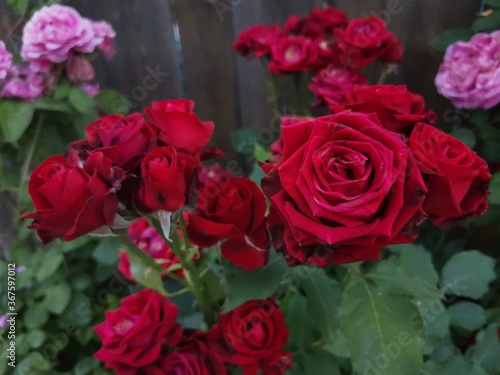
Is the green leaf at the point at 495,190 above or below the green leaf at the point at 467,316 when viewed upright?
above

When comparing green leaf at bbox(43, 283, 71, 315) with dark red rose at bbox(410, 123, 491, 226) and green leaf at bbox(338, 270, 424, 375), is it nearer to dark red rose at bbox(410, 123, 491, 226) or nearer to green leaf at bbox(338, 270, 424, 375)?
green leaf at bbox(338, 270, 424, 375)

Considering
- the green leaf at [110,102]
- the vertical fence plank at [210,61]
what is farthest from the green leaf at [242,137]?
the green leaf at [110,102]

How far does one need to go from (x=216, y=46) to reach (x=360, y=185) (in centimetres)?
98

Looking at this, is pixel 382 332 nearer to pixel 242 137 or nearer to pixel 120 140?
pixel 120 140

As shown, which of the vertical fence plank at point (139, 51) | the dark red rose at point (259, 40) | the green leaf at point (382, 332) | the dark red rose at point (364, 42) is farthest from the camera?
the vertical fence plank at point (139, 51)

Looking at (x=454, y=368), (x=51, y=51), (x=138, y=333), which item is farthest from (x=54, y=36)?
(x=454, y=368)

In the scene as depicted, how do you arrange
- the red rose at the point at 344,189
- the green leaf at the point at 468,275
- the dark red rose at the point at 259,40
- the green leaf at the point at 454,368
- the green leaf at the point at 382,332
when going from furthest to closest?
1. the dark red rose at the point at 259,40
2. the green leaf at the point at 468,275
3. the green leaf at the point at 454,368
4. the green leaf at the point at 382,332
5. the red rose at the point at 344,189

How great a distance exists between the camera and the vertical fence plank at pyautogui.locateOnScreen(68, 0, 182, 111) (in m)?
1.21

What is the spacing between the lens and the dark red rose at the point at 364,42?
972 mm

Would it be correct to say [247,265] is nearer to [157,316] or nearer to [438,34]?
[157,316]

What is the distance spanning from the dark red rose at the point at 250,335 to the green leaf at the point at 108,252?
39 centimetres

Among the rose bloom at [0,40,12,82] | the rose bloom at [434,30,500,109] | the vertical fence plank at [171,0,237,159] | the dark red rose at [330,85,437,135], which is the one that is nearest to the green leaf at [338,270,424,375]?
the dark red rose at [330,85,437,135]

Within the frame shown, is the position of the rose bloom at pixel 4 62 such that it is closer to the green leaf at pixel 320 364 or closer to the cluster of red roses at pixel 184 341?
the cluster of red roses at pixel 184 341

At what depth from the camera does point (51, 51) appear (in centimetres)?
92
